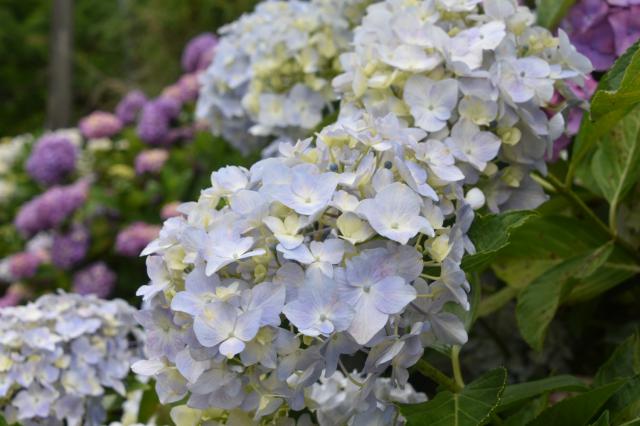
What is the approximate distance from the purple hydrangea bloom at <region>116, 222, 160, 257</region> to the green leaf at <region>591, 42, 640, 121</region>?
144 centimetres

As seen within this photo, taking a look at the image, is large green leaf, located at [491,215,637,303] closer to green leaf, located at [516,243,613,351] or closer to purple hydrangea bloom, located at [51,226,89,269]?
green leaf, located at [516,243,613,351]

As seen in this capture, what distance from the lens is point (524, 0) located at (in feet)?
4.09

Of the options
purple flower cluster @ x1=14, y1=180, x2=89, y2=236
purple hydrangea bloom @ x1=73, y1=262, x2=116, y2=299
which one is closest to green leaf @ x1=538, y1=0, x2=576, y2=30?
purple hydrangea bloom @ x1=73, y1=262, x2=116, y2=299

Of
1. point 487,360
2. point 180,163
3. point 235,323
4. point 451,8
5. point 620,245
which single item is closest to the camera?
point 235,323

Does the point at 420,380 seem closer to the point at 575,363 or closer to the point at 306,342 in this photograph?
the point at 575,363

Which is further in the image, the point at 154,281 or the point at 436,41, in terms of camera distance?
the point at 436,41

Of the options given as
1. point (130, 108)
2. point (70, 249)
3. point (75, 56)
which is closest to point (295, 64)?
point (70, 249)

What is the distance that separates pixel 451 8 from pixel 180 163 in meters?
1.69

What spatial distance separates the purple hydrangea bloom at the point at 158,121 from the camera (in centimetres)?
247

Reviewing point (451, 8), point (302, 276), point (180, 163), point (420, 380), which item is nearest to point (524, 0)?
point (451, 8)

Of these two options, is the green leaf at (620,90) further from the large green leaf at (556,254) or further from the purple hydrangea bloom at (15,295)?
the purple hydrangea bloom at (15,295)

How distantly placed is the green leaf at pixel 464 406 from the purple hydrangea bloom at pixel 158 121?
6.09 ft

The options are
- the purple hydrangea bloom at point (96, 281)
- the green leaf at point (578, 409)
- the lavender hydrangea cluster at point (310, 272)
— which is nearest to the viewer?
the lavender hydrangea cluster at point (310, 272)

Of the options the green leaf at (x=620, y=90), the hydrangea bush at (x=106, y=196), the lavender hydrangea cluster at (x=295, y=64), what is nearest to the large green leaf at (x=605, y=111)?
→ the green leaf at (x=620, y=90)
